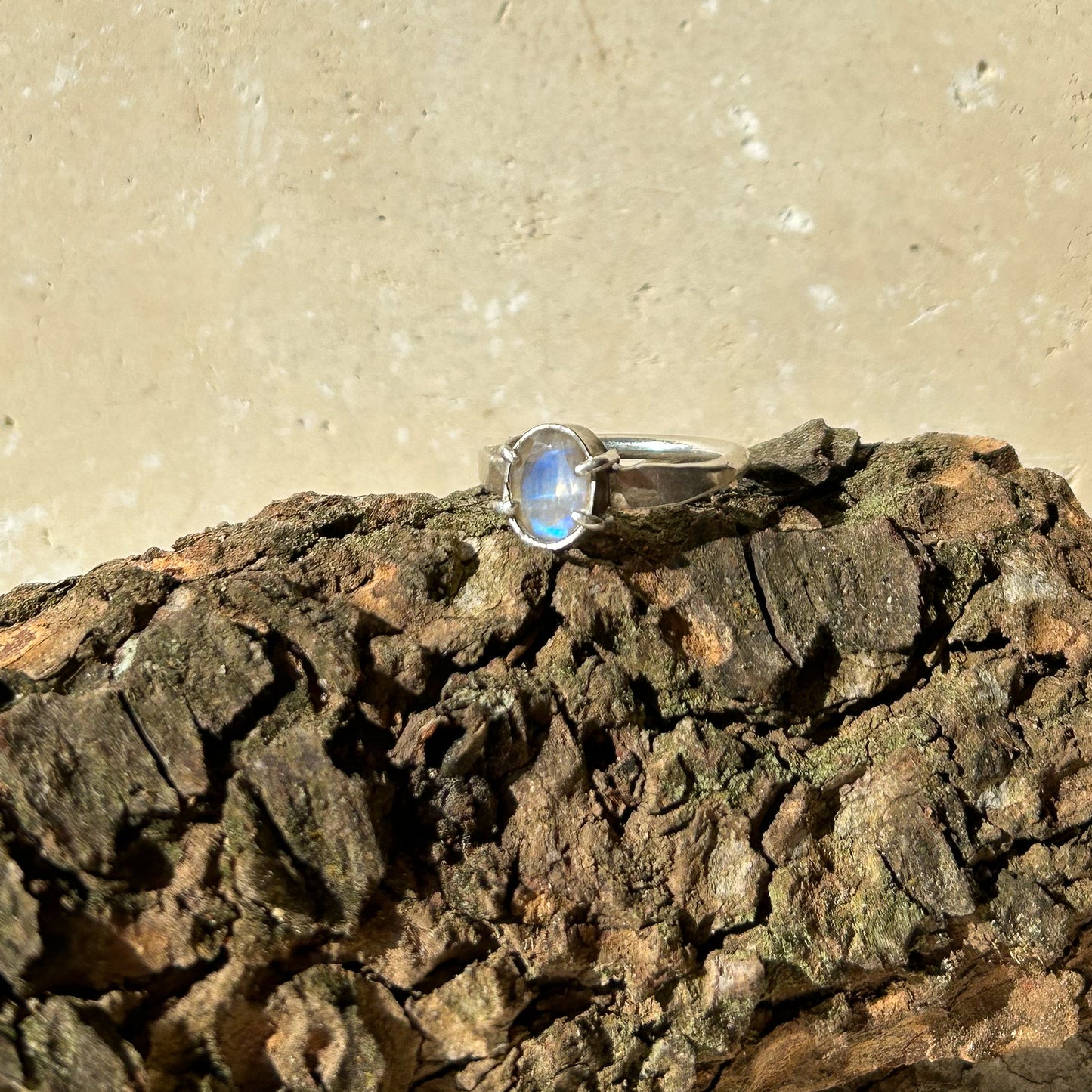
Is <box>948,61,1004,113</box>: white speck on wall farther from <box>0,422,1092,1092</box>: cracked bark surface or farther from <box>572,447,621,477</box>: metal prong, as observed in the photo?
<box>572,447,621,477</box>: metal prong

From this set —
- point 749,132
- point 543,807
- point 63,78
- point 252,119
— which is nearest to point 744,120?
point 749,132

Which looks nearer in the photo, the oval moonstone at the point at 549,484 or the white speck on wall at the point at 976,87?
the oval moonstone at the point at 549,484

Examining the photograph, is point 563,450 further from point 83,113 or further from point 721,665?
point 83,113

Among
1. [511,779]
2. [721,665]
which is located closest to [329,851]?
[511,779]

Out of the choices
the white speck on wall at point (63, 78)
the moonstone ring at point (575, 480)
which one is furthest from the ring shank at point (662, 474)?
the white speck on wall at point (63, 78)

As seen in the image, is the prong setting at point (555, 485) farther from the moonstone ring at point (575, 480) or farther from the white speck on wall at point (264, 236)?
the white speck on wall at point (264, 236)
